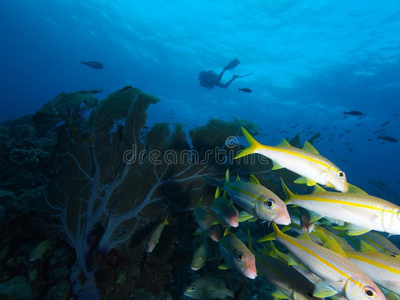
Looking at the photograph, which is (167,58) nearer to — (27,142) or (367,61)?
(367,61)

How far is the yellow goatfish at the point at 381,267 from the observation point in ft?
5.52

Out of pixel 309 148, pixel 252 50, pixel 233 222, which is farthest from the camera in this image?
pixel 252 50

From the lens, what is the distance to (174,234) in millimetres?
3943

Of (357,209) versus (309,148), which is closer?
(357,209)

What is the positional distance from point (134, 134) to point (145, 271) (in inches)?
110

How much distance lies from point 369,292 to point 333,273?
0.22m

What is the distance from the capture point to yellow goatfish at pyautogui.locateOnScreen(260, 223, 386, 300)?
57.5 inches

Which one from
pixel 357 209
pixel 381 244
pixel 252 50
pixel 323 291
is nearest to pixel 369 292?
pixel 323 291

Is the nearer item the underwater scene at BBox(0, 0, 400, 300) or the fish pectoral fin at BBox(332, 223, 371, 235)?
the fish pectoral fin at BBox(332, 223, 371, 235)

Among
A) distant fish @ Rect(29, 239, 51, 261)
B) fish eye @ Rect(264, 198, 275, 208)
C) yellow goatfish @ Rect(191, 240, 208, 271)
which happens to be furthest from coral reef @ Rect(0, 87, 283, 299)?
fish eye @ Rect(264, 198, 275, 208)

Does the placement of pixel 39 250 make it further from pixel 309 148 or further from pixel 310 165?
pixel 309 148

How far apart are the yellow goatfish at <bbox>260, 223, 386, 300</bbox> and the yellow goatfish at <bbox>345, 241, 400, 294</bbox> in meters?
0.31

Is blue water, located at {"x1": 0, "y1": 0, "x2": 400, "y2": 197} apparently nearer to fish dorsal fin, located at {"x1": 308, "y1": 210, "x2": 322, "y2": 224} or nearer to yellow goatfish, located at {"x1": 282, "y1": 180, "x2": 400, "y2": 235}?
fish dorsal fin, located at {"x1": 308, "y1": 210, "x2": 322, "y2": 224}

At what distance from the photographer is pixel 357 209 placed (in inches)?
67.0
